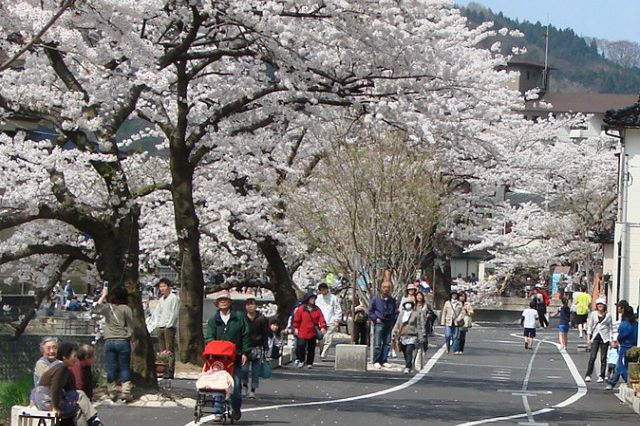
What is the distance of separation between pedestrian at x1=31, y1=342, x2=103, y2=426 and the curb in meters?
10.6

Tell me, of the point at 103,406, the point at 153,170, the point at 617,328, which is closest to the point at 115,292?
the point at 103,406

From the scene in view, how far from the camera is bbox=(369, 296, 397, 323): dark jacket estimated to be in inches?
1102

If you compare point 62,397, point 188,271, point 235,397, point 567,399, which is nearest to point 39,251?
point 188,271

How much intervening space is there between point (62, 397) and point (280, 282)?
20.7 m

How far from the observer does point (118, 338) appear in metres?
18.1

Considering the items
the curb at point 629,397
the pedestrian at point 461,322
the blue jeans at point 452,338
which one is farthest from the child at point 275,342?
the blue jeans at point 452,338

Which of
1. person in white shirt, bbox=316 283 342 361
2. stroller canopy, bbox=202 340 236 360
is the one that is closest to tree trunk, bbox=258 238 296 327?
person in white shirt, bbox=316 283 342 361

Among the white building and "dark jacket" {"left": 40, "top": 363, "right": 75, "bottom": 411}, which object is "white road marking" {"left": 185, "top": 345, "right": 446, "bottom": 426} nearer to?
"dark jacket" {"left": 40, "top": 363, "right": 75, "bottom": 411}

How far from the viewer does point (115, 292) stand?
60.3ft

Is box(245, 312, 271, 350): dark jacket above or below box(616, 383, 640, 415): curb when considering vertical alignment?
above

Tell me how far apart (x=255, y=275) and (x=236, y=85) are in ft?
42.7

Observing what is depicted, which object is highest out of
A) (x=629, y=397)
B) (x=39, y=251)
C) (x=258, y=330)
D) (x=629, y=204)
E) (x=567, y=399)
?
(x=629, y=204)

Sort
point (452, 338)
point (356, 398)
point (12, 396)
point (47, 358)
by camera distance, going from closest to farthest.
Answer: point (47, 358)
point (12, 396)
point (356, 398)
point (452, 338)

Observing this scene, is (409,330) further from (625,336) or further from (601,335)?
(625,336)
